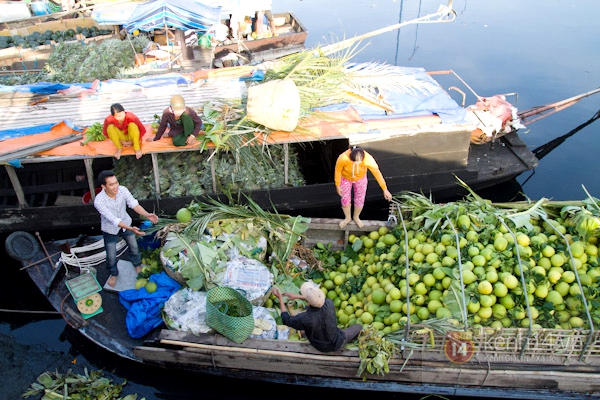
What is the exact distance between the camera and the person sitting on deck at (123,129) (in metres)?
6.02

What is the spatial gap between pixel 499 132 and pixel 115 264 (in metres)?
6.86

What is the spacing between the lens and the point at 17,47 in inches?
523

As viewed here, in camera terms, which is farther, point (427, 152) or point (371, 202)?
point (371, 202)

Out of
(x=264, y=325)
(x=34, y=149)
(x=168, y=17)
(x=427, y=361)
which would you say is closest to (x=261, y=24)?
(x=168, y=17)

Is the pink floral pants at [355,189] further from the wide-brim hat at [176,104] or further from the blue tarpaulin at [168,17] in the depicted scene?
the blue tarpaulin at [168,17]

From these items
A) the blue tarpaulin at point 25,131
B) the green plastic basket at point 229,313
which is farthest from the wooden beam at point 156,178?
the green plastic basket at point 229,313

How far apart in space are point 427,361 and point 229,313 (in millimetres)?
2036

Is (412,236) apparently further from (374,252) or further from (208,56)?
(208,56)

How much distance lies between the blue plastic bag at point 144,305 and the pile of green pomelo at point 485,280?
6.54 ft

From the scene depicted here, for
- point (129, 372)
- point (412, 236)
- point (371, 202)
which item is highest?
point (412, 236)

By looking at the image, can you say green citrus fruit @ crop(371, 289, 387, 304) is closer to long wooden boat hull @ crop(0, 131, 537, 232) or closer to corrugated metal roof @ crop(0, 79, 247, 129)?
long wooden boat hull @ crop(0, 131, 537, 232)

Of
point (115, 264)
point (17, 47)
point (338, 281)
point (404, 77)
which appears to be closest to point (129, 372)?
point (115, 264)

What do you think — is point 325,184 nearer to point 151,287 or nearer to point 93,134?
point 151,287

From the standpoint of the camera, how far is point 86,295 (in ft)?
17.0
